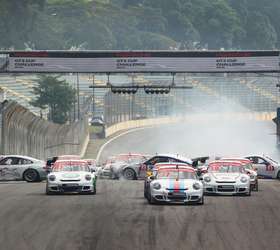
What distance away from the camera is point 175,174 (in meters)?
33.2

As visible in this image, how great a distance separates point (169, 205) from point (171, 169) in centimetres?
146

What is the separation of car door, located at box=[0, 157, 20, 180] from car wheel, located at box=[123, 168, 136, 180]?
5.10 m

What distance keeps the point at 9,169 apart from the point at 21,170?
0.52 m

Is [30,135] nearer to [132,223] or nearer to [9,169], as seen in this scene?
[9,169]

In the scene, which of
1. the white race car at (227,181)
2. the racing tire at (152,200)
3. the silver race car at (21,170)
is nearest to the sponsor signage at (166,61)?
the silver race car at (21,170)

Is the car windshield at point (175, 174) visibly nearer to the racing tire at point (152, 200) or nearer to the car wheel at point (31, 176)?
the racing tire at point (152, 200)

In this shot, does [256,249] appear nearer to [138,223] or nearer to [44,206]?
[138,223]

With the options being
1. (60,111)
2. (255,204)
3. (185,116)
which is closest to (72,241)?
(255,204)

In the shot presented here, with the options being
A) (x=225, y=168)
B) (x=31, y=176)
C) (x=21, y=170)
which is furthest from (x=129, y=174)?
(x=225, y=168)

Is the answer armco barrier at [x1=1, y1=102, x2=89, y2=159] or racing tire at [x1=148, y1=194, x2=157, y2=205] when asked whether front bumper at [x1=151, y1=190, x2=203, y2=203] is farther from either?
armco barrier at [x1=1, y1=102, x2=89, y2=159]

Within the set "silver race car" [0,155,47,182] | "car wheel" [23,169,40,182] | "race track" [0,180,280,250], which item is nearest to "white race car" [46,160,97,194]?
"race track" [0,180,280,250]

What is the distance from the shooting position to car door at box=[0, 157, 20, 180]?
49969 millimetres

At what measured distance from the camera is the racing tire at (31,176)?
50.0 metres

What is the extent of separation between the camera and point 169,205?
3244 centimetres
